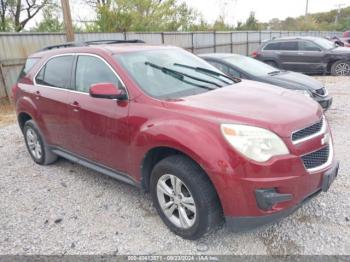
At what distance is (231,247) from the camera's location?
9.15ft

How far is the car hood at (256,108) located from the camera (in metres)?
2.50

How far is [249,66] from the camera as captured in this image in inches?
271

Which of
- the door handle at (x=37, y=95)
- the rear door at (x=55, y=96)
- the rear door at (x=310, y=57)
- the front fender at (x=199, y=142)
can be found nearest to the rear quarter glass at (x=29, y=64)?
the rear door at (x=55, y=96)

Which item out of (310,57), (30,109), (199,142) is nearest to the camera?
(199,142)

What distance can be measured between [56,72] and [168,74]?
1709mm

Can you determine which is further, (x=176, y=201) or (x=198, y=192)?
(x=176, y=201)

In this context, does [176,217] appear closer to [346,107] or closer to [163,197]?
[163,197]

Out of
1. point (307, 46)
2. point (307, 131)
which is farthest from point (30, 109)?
point (307, 46)

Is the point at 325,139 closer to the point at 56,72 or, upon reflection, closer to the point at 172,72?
the point at 172,72

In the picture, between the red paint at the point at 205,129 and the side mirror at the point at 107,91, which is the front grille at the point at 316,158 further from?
the side mirror at the point at 107,91

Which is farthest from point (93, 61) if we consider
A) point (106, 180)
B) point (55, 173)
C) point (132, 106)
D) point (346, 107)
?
point (346, 107)

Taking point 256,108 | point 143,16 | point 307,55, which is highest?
point 143,16

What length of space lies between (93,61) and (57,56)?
0.94 m

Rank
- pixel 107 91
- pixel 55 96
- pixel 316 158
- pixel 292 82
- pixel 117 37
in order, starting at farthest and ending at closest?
pixel 117 37
pixel 292 82
pixel 55 96
pixel 107 91
pixel 316 158
